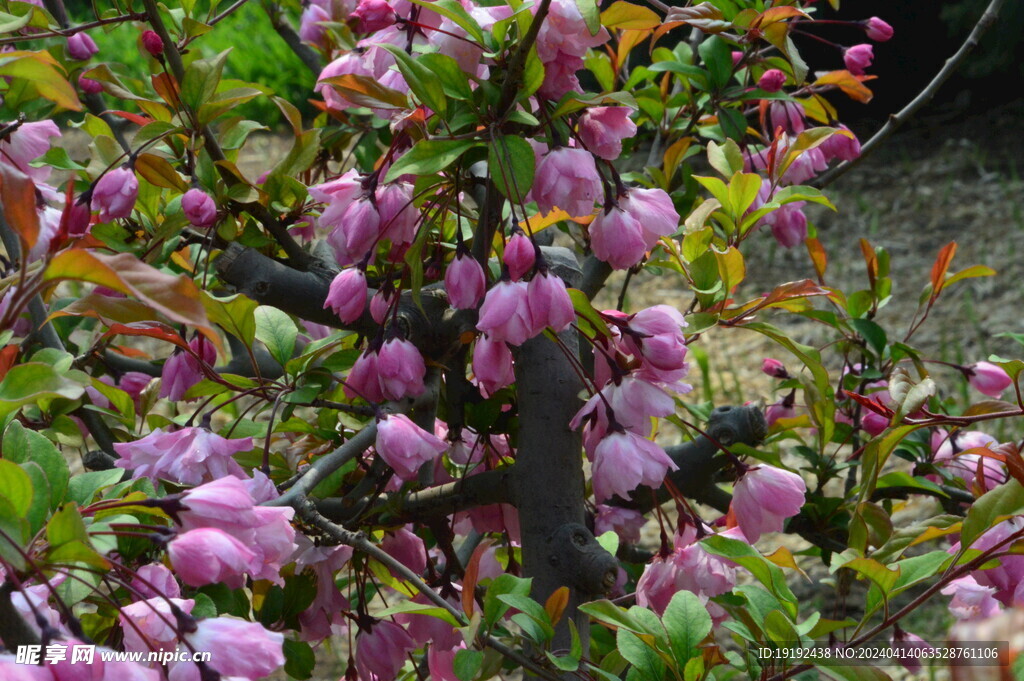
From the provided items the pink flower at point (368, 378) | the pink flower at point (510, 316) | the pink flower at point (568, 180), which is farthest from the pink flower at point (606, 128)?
the pink flower at point (368, 378)

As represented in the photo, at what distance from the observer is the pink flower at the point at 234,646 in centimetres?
52

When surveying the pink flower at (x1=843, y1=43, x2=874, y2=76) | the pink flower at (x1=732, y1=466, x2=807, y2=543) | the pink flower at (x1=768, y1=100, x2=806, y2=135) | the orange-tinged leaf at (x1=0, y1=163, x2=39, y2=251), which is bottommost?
the pink flower at (x1=732, y1=466, x2=807, y2=543)

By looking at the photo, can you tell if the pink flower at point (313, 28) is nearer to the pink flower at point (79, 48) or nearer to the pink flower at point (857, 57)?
the pink flower at point (79, 48)

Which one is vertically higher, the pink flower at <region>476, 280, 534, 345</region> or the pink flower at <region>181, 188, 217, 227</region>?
the pink flower at <region>181, 188, 217, 227</region>

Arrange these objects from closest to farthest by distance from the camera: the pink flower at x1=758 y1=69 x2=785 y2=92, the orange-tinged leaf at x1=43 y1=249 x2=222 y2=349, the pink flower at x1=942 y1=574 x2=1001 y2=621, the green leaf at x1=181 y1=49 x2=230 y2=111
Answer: the orange-tinged leaf at x1=43 y1=249 x2=222 y2=349 → the green leaf at x1=181 y1=49 x2=230 y2=111 → the pink flower at x1=942 y1=574 x2=1001 y2=621 → the pink flower at x1=758 y1=69 x2=785 y2=92

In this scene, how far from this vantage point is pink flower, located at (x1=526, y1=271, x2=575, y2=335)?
69 cm

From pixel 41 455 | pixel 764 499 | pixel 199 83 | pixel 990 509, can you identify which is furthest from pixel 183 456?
pixel 990 509

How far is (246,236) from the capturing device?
97 cm

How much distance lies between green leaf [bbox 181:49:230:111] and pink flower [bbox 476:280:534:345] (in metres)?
0.38

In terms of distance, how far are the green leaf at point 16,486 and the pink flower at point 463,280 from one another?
342 mm

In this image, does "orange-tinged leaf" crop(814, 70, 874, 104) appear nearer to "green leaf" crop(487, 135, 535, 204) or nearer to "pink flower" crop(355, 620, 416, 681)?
"green leaf" crop(487, 135, 535, 204)

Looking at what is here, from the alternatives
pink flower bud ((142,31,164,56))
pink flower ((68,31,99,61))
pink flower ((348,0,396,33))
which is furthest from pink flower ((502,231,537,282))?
pink flower ((68,31,99,61))

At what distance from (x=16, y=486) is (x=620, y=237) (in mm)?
451

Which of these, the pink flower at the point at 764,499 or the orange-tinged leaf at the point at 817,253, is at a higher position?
the pink flower at the point at 764,499
